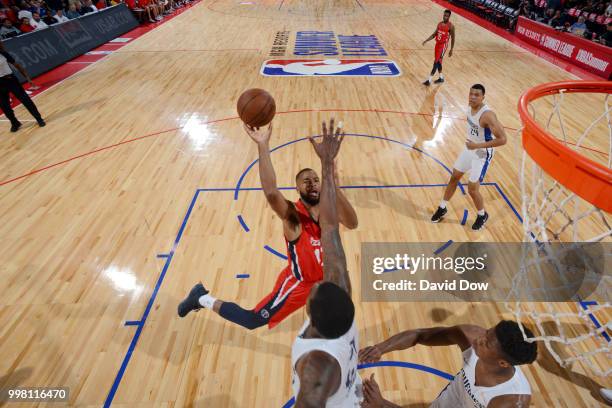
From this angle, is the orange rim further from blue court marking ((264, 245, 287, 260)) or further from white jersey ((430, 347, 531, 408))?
blue court marking ((264, 245, 287, 260))

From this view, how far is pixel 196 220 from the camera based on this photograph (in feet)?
15.8

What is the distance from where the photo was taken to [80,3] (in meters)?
13.7

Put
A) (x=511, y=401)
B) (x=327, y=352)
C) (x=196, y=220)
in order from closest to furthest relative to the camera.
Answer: (x=327, y=352) → (x=511, y=401) → (x=196, y=220)

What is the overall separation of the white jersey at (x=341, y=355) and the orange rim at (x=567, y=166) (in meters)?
1.46

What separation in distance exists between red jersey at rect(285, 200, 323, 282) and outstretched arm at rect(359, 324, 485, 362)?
29.5 inches

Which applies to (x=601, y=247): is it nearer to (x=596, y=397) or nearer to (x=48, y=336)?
(x=596, y=397)

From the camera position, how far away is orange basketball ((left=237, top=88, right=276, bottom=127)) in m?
3.91

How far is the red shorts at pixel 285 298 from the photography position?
2969mm

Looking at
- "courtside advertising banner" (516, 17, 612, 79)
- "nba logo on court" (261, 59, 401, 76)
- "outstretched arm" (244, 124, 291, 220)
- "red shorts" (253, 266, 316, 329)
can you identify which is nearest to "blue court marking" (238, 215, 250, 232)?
"red shorts" (253, 266, 316, 329)

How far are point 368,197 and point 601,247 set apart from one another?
279cm

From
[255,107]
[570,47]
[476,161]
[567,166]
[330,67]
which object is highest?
[567,166]

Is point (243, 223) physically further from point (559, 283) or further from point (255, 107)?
point (559, 283)

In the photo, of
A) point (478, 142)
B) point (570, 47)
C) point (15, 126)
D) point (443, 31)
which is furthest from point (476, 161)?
point (570, 47)

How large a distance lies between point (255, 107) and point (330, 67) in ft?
24.2
